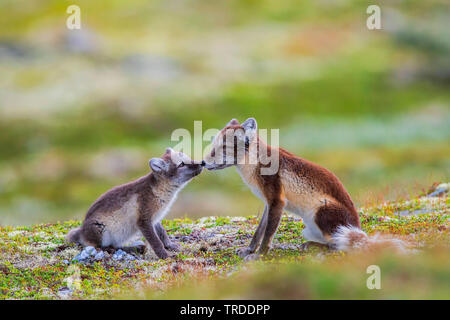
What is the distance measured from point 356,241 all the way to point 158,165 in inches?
219

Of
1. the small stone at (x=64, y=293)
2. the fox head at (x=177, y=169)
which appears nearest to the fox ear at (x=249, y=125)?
the fox head at (x=177, y=169)

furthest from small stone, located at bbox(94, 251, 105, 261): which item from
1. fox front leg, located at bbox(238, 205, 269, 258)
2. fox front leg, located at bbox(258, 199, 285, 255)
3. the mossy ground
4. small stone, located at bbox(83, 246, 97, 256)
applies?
fox front leg, located at bbox(258, 199, 285, 255)

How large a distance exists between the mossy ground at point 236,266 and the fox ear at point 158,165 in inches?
89.3

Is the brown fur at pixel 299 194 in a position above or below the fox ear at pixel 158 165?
below

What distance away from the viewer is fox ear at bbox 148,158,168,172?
14.9m

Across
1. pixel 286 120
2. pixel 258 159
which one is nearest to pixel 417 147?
pixel 286 120

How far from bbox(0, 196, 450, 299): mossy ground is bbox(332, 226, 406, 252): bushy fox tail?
0.30m

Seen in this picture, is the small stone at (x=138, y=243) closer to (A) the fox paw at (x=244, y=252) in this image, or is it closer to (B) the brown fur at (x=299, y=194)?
(A) the fox paw at (x=244, y=252)

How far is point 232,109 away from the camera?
209 ft

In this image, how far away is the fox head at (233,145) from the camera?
535 inches

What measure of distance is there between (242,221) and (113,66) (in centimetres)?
5930

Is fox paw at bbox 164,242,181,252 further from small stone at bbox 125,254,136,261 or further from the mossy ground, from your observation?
small stone at bbox 125,254,136,261

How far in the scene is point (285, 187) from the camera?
1348 centimetres

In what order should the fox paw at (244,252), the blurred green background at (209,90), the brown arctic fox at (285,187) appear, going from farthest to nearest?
the blurred green background at (209,90) → the fox paw at (244,252) → the brown arctic fox at (285,187)
